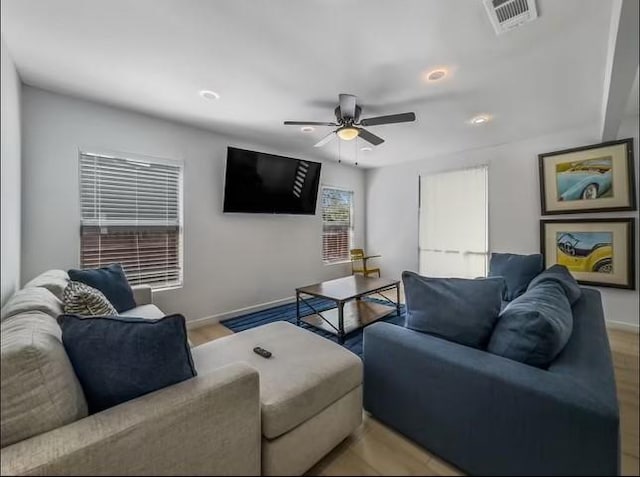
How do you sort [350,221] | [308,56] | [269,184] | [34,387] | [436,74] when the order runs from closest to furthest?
1. [34,387]
2. [308,56]
3. [436,74]
4. [269,184]
5. [350,221]

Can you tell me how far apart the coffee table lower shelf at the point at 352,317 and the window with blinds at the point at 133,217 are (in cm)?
153

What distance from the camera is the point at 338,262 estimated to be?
15.7 feet

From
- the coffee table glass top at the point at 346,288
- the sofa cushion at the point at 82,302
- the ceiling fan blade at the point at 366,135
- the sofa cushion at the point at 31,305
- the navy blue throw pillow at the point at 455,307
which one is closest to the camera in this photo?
the sofa cushion at the point at 31,305

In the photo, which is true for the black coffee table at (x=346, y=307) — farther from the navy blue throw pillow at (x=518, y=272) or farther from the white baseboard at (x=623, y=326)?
the white baseboard at (x=623, y=326)

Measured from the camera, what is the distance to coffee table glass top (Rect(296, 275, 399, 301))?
2.66 metres

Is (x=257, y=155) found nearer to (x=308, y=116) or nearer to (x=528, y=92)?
(x=308, y=116)

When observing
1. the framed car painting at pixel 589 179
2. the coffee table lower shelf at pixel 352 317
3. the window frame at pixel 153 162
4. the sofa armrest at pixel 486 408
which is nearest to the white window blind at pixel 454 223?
the framed car painting at pixel 589 179

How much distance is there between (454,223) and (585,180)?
58.2 inches

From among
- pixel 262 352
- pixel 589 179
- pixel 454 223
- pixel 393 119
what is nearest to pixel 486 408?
pixel 262 352

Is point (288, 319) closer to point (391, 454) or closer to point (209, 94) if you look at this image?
point (391, 454)

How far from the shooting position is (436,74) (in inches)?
80.4

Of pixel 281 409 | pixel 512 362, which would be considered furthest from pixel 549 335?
pixel 281 409

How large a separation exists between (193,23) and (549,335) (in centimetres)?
226

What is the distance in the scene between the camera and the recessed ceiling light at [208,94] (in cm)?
228
